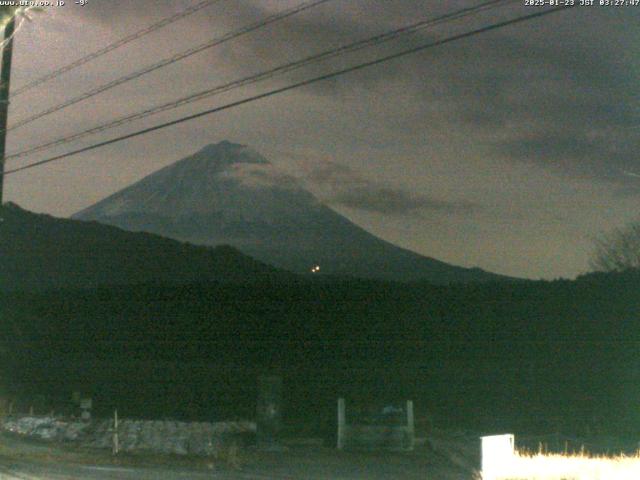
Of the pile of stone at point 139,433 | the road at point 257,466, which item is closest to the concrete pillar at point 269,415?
the road at point 257,466

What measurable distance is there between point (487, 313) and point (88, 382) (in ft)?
67.3

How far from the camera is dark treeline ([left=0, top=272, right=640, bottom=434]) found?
3825 centimetres

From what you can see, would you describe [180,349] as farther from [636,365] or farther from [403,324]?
[636,365]

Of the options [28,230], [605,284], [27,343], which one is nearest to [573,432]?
[605,284]

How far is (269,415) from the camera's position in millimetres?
21391

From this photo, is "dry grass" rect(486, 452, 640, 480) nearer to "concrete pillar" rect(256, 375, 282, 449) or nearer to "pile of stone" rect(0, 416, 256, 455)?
"concrete pillar" rect(256, 375, 282, 449)

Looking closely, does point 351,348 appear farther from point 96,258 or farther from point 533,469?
point 96,258

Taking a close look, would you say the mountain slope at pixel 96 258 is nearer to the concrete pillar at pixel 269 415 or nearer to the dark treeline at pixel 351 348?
the dark treeline at pixel 351 348

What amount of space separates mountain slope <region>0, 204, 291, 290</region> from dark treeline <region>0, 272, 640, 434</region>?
36.1 m

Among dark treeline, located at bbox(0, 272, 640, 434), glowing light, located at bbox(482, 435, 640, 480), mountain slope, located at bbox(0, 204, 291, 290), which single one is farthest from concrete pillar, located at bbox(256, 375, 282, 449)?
mountain slope, located at bbox(0, 204, 291, 290)

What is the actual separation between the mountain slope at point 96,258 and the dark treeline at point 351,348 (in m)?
36.1

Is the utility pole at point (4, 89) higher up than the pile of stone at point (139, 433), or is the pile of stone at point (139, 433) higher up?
the utility pole at point (4, 89)

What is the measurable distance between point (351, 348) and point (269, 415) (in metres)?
26.5

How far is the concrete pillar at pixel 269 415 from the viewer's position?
831 inches
